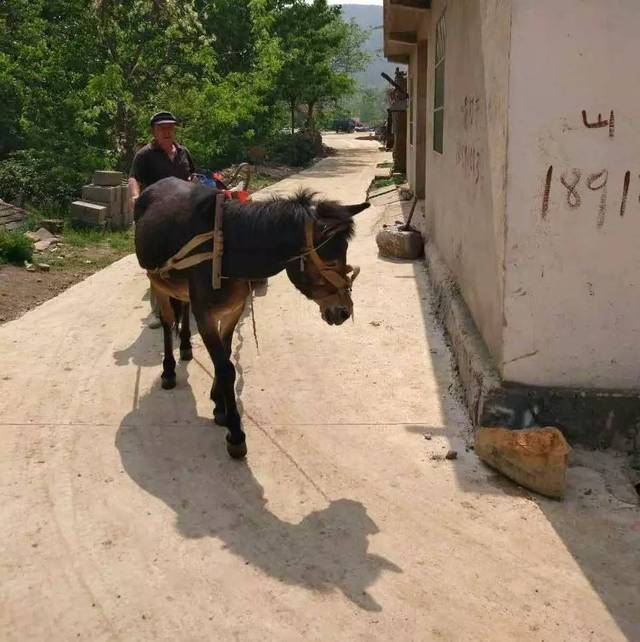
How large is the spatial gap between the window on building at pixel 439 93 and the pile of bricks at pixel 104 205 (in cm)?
617

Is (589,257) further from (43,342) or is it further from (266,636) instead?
(43,342)

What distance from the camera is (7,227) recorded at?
10.7m

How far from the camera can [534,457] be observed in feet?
12.1

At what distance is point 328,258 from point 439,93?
495 cm

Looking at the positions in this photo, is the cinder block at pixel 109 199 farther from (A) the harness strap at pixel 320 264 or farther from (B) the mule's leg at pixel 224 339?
(A) the harness strap at pixel 320 264

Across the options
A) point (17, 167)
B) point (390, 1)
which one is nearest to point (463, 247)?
point (390, 1)

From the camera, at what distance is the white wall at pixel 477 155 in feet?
13.3

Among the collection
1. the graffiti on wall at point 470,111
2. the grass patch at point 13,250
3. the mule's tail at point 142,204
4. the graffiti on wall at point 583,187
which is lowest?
the grass patch at point 13,250

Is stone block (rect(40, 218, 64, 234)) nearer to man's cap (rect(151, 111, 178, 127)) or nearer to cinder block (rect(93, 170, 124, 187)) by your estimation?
cinder block (rect(93, 170, 124, 187))

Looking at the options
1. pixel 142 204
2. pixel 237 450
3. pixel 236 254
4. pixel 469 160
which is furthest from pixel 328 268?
pixel 469 160

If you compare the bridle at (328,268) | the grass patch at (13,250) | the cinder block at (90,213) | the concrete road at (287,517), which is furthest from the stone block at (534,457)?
the cinder block at (90,213)

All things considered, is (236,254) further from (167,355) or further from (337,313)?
(167,355)

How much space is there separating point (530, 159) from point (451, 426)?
6.00ft

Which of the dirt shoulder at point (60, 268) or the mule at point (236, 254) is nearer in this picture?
the mule at point (236, 254)
